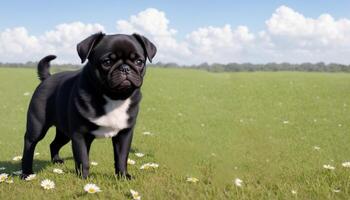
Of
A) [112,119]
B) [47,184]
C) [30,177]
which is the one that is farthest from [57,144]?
[112,119]

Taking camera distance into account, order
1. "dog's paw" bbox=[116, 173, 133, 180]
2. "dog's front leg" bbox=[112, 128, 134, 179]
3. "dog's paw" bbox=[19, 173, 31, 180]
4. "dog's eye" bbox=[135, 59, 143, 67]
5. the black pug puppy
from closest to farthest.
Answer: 1. the black pug puppy
2. "dog's eye" bbox=[135, 59, 143, 67]
3. "dog's front leg" bbox=[112, 128, 134, 179]
4. "dog's paw" bbox=[116, 173, 133, 180]
5. "dog's paw" bbox=[19, 173, 31, 180]

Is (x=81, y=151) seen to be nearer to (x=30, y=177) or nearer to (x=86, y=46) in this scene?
(x=30, y=177)

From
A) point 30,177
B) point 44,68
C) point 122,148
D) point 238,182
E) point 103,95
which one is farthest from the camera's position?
point 44,68

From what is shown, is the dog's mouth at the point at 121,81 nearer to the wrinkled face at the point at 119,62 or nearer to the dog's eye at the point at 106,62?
the wrinkled face at the point at 119,62

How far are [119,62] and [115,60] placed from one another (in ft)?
0.22

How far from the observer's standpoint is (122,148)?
6.71m

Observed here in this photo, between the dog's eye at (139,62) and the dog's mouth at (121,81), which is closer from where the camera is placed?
the dog's mouth at (121,81)

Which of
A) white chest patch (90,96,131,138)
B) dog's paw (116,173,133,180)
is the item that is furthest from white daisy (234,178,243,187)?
white chest patch (90,96,131,138)

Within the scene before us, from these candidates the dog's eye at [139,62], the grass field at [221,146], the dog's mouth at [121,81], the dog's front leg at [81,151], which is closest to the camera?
the dog's mouth at [121,81]

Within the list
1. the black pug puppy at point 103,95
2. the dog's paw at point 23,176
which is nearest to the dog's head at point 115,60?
the black pug puppy at point 103,95

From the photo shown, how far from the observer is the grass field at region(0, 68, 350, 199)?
6.25 m

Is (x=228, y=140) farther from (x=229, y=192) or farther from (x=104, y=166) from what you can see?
(x=229, y=192)

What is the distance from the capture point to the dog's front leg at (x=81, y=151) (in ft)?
20.9

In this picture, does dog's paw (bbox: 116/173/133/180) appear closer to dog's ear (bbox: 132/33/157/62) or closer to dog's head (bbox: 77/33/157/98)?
dog's head (bbox: 77/33/157/98)
